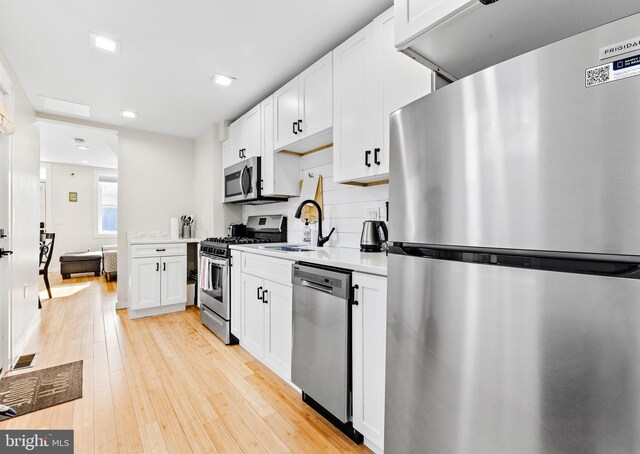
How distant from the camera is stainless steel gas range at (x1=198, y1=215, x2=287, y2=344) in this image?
2795mm

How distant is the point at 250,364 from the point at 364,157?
182 centimetres

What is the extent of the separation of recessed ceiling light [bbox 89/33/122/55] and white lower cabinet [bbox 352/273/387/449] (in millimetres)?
2386

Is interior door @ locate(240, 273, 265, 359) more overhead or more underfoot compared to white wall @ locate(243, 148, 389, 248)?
more underfoot

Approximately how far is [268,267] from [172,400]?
1.02 metres

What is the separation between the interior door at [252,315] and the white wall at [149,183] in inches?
94.9

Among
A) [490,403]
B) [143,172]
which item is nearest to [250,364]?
[490,403]

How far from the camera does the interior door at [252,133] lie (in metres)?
3.11

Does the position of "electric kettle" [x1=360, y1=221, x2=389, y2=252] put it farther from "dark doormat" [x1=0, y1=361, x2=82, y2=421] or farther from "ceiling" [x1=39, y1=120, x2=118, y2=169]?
"ceiling" [x1=39, y1=120, x2=118, y2=169]

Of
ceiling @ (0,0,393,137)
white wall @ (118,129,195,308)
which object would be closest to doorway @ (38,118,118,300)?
white wall @ (118,129,195,308)

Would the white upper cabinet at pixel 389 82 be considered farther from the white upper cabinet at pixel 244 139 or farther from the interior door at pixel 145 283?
the interior door at pixel 145 283

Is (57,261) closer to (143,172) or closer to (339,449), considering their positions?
(143,172)

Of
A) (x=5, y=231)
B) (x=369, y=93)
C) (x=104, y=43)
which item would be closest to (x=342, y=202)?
(x=369, y=93)

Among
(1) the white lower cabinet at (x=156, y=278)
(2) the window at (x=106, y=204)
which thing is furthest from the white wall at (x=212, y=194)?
(2) the window at (x=106, y=204)

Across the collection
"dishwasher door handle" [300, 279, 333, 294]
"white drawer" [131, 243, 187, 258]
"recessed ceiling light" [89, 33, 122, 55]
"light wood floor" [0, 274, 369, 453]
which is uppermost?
"recessed ceiling light" [89, 33, 122, 55]
